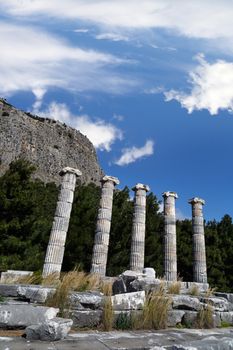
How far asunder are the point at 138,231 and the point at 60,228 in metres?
5.61

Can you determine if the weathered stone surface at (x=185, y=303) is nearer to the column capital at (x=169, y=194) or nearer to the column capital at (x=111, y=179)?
the column capital at (x=111, y=179)

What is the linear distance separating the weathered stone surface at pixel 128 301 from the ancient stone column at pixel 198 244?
15.9 m

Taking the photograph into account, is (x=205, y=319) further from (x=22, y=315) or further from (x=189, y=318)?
(x=22, y=315)

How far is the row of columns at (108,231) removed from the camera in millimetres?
19078

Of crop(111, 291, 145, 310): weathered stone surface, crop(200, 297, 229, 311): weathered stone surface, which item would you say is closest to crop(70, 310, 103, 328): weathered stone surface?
crop(111, 291, 145, 310): weathered stone surface

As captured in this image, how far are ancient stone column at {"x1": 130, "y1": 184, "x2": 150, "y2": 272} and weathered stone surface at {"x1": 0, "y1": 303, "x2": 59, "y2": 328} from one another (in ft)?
48.2

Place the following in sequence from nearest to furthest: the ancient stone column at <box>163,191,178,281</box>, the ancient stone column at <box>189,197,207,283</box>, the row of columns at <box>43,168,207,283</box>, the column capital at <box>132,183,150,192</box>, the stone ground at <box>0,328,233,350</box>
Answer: the stone ground at <box>0,328,233,350</box>
the row of columns at <box>43,168,207,283</box>
the ancient stone column at <box>163,191,178,281</box>
the ancient stone column at <box>189,197,207,283</box>
the column capital at <box>132,183,150,192</box>

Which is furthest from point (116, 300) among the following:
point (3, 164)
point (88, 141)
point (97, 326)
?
point (88, 141)

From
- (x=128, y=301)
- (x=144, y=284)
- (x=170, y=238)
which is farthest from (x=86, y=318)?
(x=170, y=238)

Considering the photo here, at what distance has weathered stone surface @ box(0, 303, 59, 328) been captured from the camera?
19.9ft

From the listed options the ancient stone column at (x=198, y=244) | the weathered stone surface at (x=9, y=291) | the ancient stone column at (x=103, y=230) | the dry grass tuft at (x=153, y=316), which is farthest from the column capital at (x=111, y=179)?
the dry grass tuft at (x=153, y=316)

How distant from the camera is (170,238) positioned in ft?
75.9

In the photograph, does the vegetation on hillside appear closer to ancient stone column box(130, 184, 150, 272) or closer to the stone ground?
ancient stone column box(130, 184, 150, 272)

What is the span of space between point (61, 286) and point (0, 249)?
11.5m
